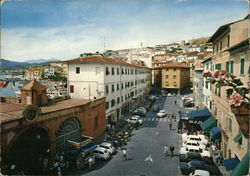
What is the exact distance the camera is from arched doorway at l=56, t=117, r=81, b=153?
1946 centimetres

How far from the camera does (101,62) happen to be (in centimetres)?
3052

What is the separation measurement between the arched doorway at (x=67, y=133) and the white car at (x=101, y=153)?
2740 mm

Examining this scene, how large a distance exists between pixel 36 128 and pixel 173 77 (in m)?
64.4

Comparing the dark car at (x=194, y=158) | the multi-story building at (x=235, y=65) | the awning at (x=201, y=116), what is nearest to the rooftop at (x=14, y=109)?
the dark car at (x=194, y=158)

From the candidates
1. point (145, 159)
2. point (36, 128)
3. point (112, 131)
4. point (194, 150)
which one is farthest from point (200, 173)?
point (112, 131)

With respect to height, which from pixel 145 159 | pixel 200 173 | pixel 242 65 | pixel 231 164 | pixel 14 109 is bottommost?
pixel 145 159

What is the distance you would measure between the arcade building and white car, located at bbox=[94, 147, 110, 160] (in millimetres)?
2712

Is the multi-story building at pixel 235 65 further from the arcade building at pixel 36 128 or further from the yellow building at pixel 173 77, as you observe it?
the yellow building at pixel 173 77

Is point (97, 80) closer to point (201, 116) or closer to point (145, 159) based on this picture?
point (145, 159)

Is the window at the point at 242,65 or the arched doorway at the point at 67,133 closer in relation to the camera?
the window at the point at 242,65

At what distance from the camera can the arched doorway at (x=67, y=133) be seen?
19462mm

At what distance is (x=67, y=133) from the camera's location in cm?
2042

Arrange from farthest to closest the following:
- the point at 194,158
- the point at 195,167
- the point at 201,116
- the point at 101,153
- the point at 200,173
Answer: the point at 201,116 < the point at 101,153 < the point at 194,158 < the point at 195,167 < the point at 200,173

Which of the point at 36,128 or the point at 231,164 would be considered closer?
the point at 231,164
